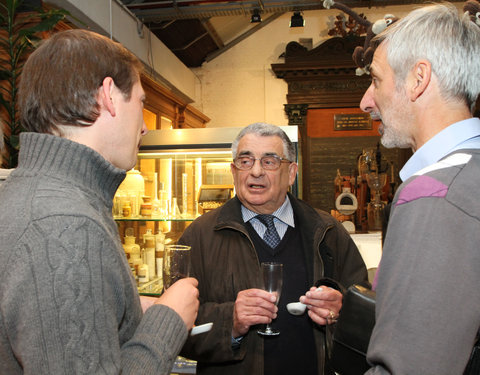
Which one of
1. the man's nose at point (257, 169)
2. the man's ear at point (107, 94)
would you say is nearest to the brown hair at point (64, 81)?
the man's ear at point (107, 94)

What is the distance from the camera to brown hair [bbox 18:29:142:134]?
1019mm

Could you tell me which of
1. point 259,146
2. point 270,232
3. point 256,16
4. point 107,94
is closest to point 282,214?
point 270,232

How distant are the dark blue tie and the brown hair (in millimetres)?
1336

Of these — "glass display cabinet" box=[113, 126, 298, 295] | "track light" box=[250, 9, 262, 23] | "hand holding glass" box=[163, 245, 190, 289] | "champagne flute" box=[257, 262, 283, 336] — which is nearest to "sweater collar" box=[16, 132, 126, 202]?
"hand holding glass" box=[163, 245, 190, 289]

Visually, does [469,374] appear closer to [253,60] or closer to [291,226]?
[291,226]

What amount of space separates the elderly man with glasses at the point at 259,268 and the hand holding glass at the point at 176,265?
1.45ft

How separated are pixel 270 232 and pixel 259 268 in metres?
0.28

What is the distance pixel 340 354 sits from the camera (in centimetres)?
116

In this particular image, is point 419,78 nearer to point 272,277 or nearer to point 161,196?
point 272,277

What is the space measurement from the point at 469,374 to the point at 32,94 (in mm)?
1122

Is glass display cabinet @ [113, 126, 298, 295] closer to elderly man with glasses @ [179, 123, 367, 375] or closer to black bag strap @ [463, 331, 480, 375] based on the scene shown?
elderly man with glasses @ [179, 123, 367, 375]

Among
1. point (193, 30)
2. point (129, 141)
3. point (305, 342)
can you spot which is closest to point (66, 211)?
point (129, 141)

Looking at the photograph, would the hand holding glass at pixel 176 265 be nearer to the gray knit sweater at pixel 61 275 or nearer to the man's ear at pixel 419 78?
the gray knit sweater at pixel 61 275

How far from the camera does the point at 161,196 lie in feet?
9.87
